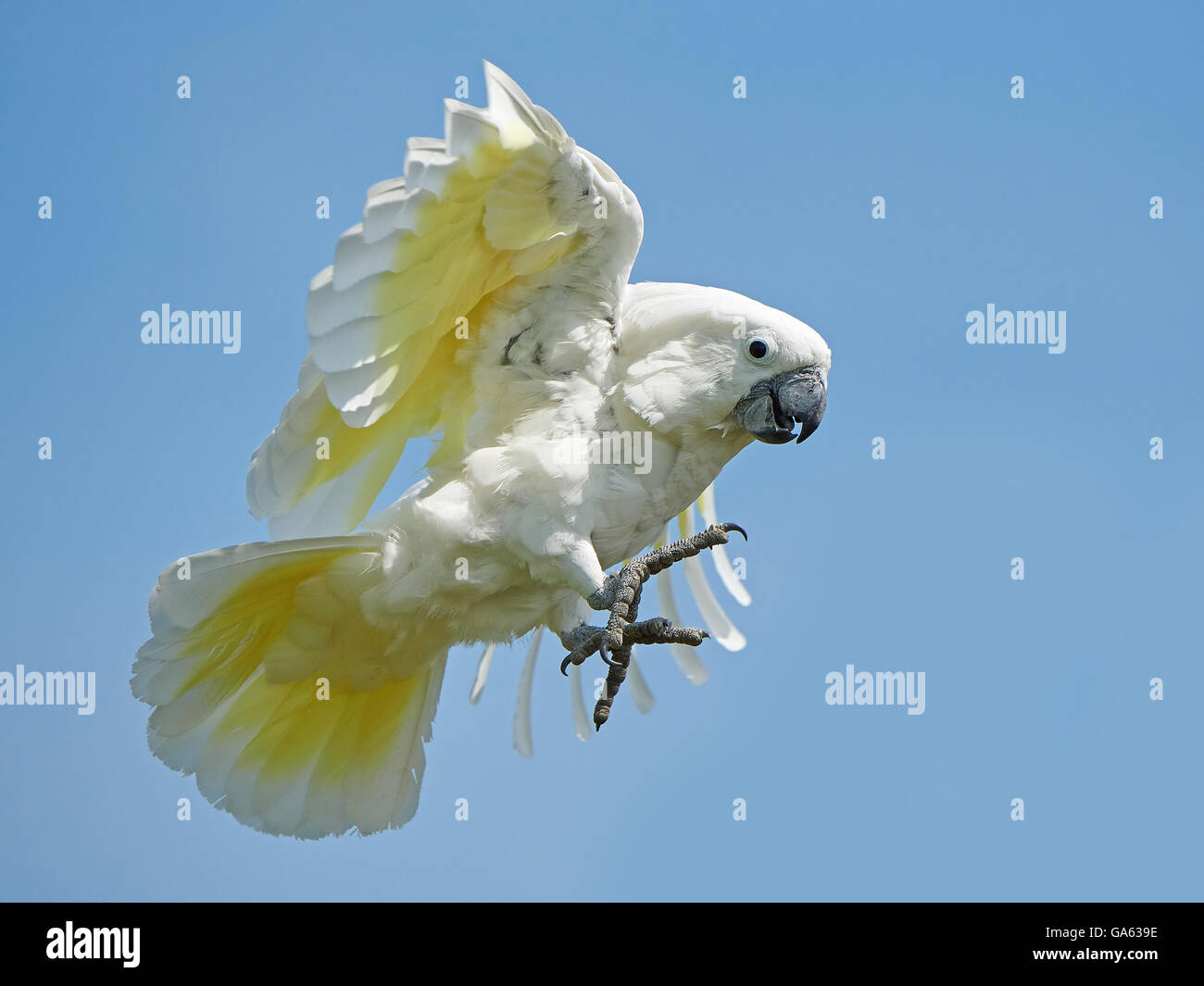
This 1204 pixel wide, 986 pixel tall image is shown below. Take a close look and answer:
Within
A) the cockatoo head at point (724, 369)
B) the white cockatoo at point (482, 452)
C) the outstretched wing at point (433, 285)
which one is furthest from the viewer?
the cockatoo head at point (724, 369)

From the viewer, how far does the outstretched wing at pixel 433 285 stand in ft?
14.6

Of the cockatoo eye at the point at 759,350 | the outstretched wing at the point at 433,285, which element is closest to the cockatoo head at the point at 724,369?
the cockatoo eye at the point at 759,350

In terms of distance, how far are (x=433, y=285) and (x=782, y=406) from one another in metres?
1.45

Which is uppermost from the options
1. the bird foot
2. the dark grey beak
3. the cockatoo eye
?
the cockatoo eye

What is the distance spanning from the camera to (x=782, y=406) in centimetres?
516

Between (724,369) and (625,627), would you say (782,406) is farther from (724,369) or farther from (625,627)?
(625,627)

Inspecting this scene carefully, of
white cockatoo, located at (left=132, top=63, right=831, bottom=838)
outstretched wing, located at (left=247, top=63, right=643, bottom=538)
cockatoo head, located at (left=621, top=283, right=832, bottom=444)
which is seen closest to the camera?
outstretched wing, located at (left=247, top=63, right=643, bottom=538)

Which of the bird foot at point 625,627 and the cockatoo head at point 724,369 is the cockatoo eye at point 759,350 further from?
the bird foot at point 625,627

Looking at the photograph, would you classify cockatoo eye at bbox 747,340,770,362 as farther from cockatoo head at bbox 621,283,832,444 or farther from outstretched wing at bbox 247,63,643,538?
outstretched wing at bbox 247,63,643,538

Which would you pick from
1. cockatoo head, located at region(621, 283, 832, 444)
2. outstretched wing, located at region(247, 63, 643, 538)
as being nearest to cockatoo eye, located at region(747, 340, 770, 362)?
cockatoo head, located at region(621, 283, 832, 444)

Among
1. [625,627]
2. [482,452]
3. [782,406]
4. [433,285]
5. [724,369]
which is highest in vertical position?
[433,285]

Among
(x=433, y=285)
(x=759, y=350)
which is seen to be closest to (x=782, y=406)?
(x=759, y=350)

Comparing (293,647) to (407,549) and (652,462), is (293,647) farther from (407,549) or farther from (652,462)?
(652,462)

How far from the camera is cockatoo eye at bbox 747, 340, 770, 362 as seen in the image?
5125 mm
